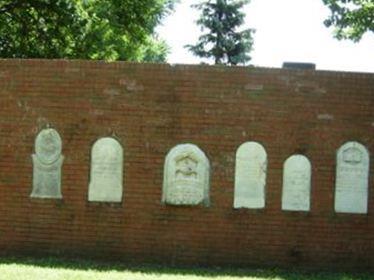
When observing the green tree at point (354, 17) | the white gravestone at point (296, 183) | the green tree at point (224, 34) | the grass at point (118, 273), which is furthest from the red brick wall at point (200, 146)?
the green tree at point (224, 34)

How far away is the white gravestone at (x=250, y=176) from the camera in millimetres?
9523

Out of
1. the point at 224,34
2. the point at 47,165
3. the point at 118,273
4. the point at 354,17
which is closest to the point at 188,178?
the point at 118,273

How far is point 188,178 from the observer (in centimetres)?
955

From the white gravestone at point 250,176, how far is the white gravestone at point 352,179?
40.0 inches

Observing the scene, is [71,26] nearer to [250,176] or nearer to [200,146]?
[200,146]

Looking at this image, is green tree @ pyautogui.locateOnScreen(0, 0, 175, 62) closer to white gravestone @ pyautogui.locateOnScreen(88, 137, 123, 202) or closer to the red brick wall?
the red brick wall

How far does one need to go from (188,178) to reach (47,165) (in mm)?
1967

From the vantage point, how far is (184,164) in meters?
9.57

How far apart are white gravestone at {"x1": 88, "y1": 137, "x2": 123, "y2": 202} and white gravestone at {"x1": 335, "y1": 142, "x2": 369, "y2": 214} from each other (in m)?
2.97

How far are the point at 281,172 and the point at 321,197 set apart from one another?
25.2 inches

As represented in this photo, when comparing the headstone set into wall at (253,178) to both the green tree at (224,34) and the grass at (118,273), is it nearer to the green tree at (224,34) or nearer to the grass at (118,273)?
the grass at (118,273)

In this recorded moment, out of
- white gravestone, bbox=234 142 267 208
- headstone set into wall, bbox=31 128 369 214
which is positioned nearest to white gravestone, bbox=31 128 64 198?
headstone set into wall, bbox=31 128 369 214

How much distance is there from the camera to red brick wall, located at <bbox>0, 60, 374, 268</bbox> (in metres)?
9.53

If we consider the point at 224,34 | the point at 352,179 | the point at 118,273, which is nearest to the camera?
the point at 118,273
